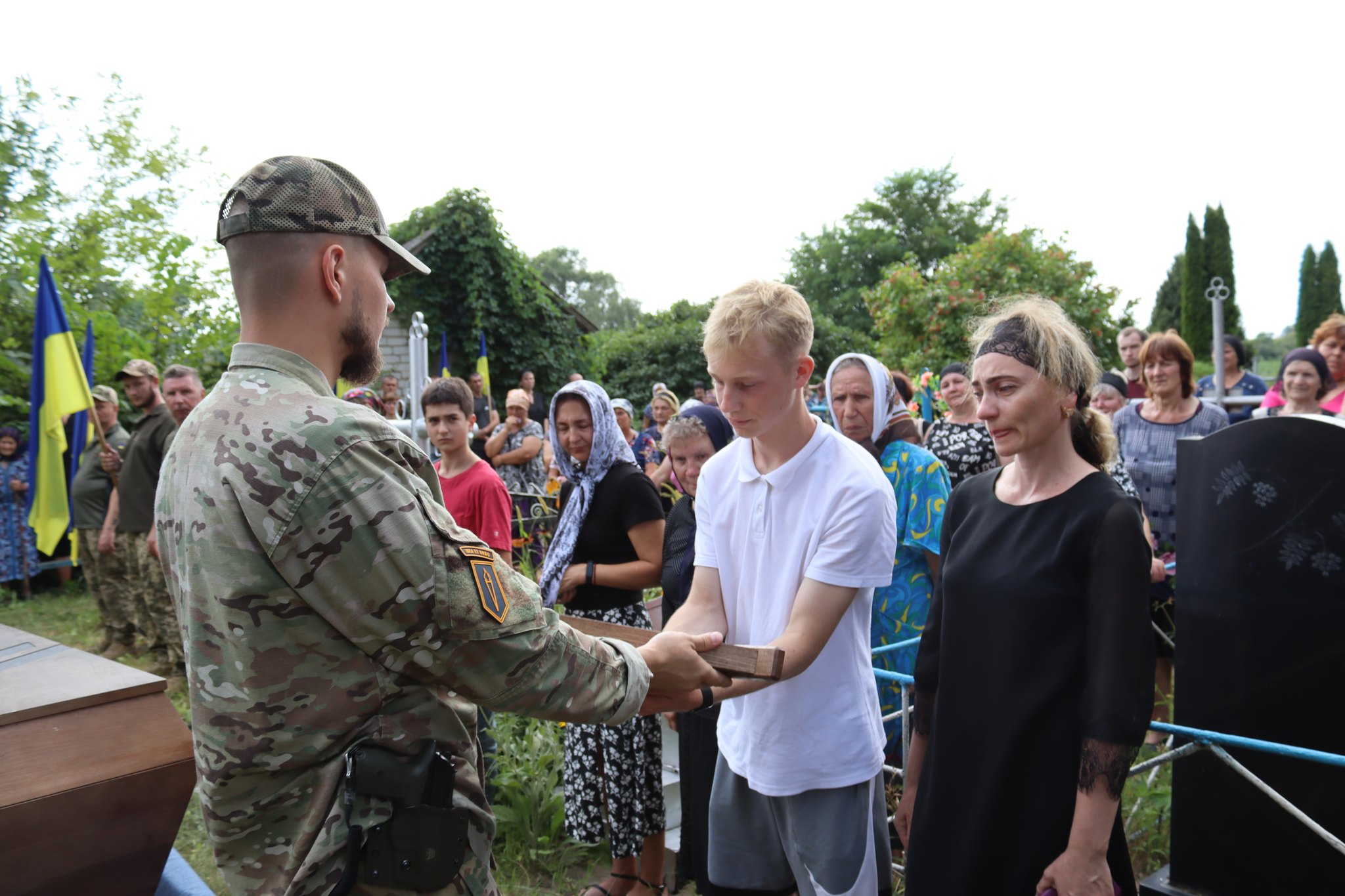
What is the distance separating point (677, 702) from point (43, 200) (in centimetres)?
1376

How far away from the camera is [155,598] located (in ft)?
24.3

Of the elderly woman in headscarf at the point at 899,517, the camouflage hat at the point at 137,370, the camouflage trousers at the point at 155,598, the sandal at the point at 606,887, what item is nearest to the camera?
the sandal at the point at 606,887

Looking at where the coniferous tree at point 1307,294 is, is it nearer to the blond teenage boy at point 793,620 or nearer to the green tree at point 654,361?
the green tree at point 654,361

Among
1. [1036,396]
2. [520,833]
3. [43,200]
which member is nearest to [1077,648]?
[1036,396]

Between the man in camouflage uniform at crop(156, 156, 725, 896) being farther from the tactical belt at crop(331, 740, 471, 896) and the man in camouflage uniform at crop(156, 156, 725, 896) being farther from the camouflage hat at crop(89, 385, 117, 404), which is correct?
the camouflage hat at crop(89, 385, 117, 404)

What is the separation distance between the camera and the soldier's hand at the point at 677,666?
6.50 feet

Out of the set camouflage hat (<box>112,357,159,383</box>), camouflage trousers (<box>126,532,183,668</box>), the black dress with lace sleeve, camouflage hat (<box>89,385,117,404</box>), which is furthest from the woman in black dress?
camouflage hat (<box>89,385,117,404</box>)

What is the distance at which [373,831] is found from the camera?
Result: 4.91ft

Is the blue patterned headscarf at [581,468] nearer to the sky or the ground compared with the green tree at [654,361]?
nearer to the ground


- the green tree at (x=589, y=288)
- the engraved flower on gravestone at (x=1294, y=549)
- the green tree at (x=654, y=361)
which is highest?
the green tree at (x=589, y=288)

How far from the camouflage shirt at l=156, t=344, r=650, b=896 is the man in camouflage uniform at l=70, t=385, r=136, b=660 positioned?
7787 mm

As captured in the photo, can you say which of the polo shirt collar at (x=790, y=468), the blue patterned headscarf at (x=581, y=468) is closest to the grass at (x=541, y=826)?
the blue patterned headscarf at (x=581, y=468)

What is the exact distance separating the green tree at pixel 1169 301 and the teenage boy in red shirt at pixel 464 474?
144 feet

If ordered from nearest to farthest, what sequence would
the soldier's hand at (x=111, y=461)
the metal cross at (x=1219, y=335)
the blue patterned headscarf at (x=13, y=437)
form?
the metal cross at (x=1219, y=335) < the soldier's hand at (x=111, y=461) < the blue patterned headscarf at (x=13, y=437)
